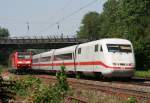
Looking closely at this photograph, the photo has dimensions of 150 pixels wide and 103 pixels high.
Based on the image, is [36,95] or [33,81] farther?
[33,81]

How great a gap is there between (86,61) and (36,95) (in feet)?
61.2

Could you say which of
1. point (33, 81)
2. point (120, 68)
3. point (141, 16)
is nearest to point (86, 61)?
point (120, 68)

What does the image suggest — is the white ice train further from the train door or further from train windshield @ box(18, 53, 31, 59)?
train windshield @ box(18, 53, 31, 59)

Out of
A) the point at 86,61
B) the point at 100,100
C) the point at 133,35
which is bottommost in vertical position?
the point at 100,100

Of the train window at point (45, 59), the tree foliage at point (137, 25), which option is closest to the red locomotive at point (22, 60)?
the train window at point (45, 59)

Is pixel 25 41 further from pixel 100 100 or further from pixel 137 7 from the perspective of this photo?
pixel 100 100

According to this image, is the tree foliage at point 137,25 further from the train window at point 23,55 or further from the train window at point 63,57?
the train window at point 63,57

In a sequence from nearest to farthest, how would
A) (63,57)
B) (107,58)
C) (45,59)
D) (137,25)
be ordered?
1. (107,58)
2. (63,57)
3. (45,59)
4. (137,25)

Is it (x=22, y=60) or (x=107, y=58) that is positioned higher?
(x=22, y=60)

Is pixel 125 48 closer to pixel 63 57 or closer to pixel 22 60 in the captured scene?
pixel 63 57

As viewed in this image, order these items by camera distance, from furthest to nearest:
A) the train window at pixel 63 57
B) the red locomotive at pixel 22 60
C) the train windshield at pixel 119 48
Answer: the red locomotive at pixel 22 60 → the train window at pixel 63 57 → the train windshield at pixel 119 48

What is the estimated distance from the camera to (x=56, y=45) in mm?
107375

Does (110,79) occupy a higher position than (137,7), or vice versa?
(137,7)

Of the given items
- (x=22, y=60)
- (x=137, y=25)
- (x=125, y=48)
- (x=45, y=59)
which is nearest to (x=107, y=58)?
(x=125, y=48)
